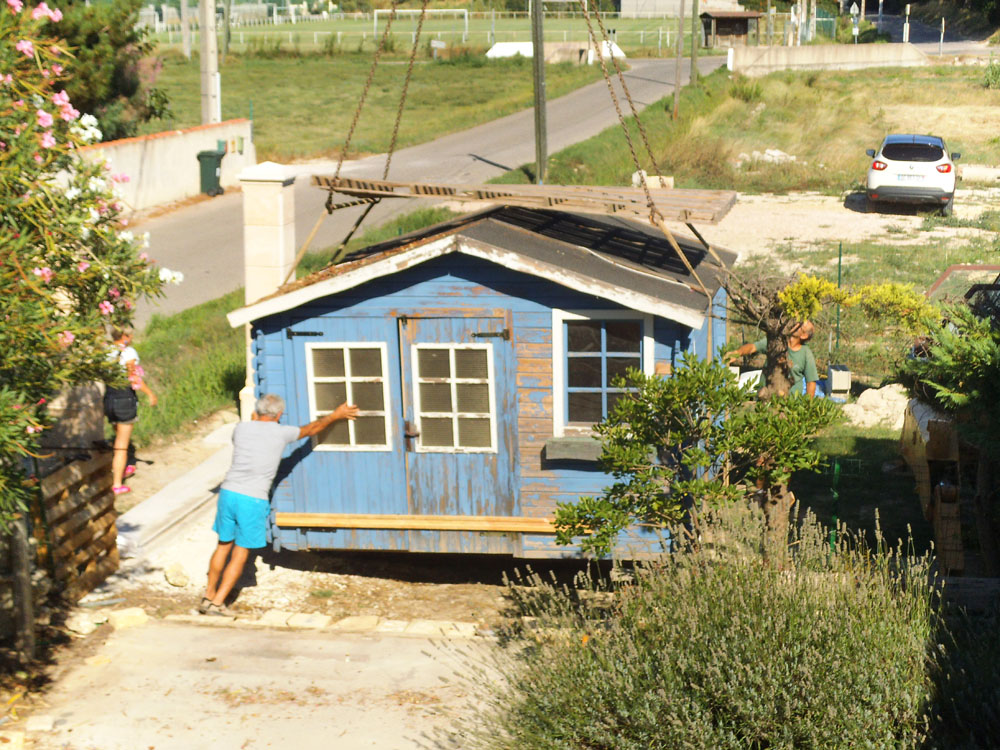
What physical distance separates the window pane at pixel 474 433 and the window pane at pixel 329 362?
108 cm

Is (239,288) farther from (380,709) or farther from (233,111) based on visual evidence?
(233,111)

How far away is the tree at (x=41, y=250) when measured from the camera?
19.8ft

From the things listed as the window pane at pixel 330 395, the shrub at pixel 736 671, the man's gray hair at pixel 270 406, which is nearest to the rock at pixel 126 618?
the man's gray hair at pixel 270 406

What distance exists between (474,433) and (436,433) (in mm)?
311

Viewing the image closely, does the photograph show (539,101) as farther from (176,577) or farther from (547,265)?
(176,577)

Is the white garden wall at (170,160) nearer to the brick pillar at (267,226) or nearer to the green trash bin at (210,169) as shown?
the green trash bin at (210,169)

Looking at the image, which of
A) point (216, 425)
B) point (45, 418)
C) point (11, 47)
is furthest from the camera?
point (216, 425)

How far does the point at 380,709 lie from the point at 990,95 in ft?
134

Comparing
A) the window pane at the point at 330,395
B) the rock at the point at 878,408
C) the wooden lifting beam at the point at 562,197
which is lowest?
the rock at the point at 878,408

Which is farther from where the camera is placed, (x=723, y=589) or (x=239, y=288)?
(x=239, y=288)

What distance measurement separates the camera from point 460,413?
31.3 ft

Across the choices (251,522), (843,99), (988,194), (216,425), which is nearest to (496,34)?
(843,99)

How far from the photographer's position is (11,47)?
650cm

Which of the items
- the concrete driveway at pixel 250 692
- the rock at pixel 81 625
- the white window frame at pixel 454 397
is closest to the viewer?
the concrete driveway at pixel 250 692
